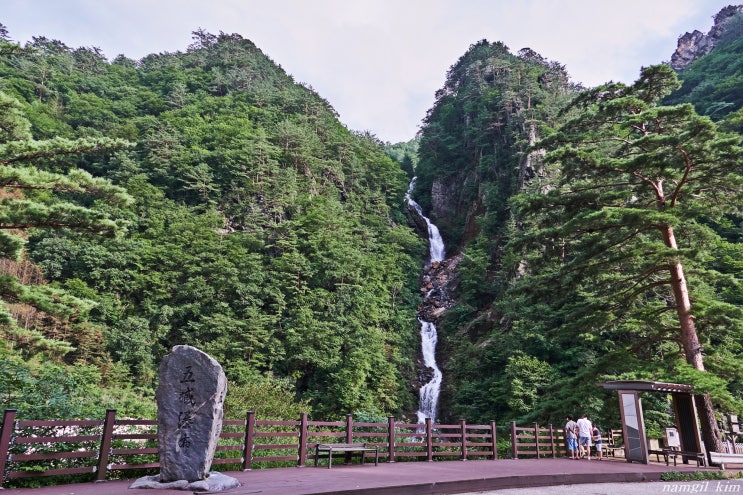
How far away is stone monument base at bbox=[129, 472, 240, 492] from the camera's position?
18.2 ft

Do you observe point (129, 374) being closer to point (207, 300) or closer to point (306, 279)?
point (207, 300)

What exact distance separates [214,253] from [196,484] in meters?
22.3

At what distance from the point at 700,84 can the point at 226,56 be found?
56.8m

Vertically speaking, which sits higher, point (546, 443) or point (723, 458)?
point (723, 458)

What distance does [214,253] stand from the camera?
86.7 ft

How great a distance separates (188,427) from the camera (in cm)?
619

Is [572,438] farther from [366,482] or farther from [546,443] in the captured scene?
[366,482]

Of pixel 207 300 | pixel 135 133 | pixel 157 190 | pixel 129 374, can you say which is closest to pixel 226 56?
pixel 135 133

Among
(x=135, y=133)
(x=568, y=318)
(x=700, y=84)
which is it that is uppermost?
(x=700, y=84)

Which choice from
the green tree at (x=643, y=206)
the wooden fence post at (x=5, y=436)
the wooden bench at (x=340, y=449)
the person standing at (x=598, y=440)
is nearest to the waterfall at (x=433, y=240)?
the green tree at (x=643, y=206)

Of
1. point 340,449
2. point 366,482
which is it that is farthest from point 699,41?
point 366,482

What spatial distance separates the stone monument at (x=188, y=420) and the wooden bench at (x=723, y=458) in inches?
480

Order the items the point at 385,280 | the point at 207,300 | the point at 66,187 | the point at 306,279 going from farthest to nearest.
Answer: the point at 385,280 → the point at 306,279 → the point at 207,300 → the point at 66,187

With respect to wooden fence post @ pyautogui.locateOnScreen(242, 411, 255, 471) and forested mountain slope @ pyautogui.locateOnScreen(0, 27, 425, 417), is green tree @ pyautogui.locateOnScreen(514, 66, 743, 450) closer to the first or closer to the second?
wooden fence post @ pyautogui.locateOnScreen(242, 411, 255, 471)
